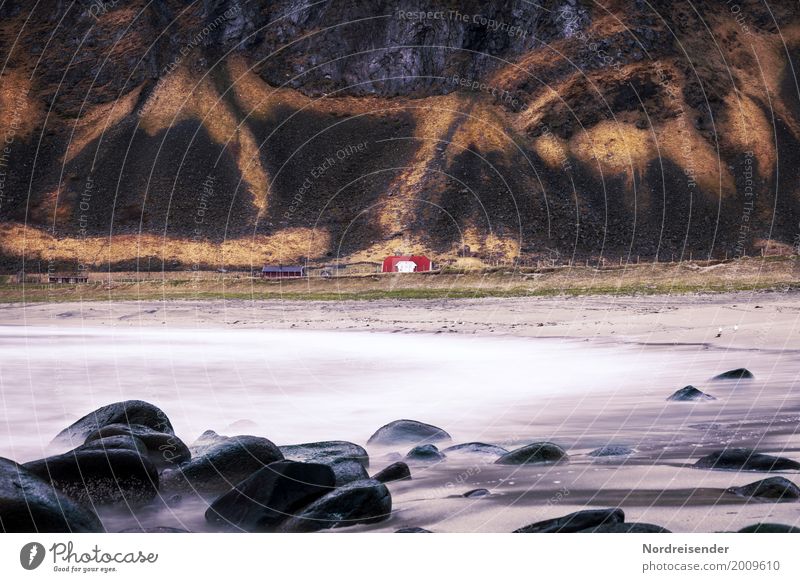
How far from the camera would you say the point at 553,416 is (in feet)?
33.5

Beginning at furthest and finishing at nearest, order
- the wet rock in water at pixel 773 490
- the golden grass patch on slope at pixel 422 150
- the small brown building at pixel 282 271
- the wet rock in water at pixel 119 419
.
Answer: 1. the golden grass patch on slope at pixel 422 150
2. the small brown building at pixel 282 271
3. the wet rock in water at pixel 119 419
4. the wet rock in water at pixel 773 490

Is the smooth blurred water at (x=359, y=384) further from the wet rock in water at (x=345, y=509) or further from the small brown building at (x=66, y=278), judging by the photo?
the small brown building at (x=66, y=278)

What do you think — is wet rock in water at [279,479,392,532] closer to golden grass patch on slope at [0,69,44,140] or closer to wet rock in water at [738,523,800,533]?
wet rock in water at [738,523,800,533]

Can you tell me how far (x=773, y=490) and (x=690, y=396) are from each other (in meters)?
4.79

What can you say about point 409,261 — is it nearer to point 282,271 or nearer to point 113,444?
point 282,271

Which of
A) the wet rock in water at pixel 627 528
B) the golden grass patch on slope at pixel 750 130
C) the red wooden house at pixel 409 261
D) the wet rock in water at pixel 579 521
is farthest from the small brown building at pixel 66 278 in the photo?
the wet rock in water at pixel 627 528

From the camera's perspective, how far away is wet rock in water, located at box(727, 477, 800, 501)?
5.80 metres

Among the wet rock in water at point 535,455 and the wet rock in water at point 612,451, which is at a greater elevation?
the wet rock in water at point 535,455

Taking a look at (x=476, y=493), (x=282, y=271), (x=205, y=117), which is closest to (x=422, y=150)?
(x=282, y=271)

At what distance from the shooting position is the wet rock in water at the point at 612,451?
7694mm

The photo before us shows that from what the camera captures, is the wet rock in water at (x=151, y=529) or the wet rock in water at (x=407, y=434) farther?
the wet rock in water at (x=407, y=434)

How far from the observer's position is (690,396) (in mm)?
10531

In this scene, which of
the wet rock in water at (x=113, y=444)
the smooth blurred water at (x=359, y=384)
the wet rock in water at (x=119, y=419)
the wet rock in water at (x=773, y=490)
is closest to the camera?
the wet rock in water at (x=773, y=490)

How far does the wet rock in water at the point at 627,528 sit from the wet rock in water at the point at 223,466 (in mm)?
3273
